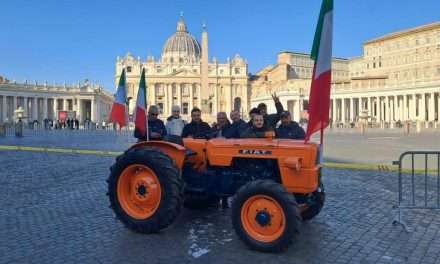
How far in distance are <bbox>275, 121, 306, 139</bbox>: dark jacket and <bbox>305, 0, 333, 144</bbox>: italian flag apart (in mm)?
1779

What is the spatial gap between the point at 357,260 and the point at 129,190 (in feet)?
10.4

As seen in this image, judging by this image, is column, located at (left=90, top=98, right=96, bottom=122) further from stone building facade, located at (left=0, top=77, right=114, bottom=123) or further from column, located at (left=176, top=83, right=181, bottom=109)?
column, located at (left=176, top=83, right=181, bottom=109)

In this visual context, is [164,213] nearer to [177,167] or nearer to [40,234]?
[177,167]

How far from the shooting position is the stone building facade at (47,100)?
262 ft

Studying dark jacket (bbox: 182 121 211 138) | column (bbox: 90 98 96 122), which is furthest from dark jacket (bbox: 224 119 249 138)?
column (bbox: 90 98 96 122)

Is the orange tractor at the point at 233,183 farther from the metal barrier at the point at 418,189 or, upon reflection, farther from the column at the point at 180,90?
the column at the point at 180,90

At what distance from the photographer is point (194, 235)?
5.71m

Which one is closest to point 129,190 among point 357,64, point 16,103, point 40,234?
point 40,234

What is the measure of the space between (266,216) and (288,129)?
2315 millimetres

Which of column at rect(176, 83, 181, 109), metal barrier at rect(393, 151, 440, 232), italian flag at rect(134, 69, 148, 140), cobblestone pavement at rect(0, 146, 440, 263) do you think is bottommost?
cobblestone pavement at rect(0, 146, 440, 263)

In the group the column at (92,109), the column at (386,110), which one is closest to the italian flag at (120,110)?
the column at (386,110)

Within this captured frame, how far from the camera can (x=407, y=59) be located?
84.6 meters

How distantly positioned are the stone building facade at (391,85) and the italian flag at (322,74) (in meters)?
62.2

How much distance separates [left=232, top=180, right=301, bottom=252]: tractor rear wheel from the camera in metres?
4.87
